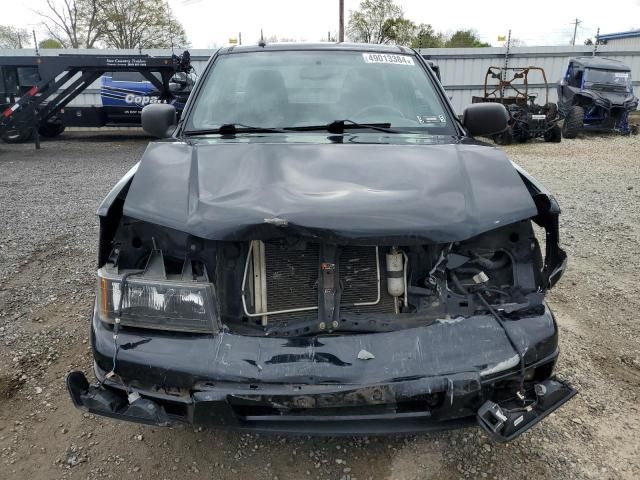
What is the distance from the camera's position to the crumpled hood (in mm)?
1957

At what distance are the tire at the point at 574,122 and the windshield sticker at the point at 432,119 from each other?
12751mm

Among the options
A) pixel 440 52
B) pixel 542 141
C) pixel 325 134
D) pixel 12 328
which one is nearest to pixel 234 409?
pixel 325 134

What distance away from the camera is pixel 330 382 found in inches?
71.7

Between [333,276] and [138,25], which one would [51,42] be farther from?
[333,276]

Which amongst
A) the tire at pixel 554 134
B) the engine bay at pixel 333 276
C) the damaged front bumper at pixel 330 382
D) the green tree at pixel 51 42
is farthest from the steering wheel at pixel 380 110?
the green tree at pixel 51 42

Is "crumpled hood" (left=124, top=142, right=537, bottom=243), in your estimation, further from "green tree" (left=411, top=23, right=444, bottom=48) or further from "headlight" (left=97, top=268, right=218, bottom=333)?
"green tree" (left=411, top=23, right=444, bottom=48)

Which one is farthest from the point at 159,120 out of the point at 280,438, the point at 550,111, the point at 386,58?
the point at 550,111

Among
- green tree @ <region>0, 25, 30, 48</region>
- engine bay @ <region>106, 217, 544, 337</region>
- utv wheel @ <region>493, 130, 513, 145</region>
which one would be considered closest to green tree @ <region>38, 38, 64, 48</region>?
green tree @ <region>0, 25, 30, 48</region>

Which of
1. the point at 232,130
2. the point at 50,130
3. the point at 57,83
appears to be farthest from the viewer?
the point at 50,130

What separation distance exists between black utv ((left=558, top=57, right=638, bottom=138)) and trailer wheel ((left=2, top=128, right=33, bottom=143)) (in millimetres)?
14876

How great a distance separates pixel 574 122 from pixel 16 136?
50.2 feet

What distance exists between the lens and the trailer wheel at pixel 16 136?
13188 mm

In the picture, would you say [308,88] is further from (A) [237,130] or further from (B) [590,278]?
(B) [590,278]

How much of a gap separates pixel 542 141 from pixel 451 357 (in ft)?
44.6
